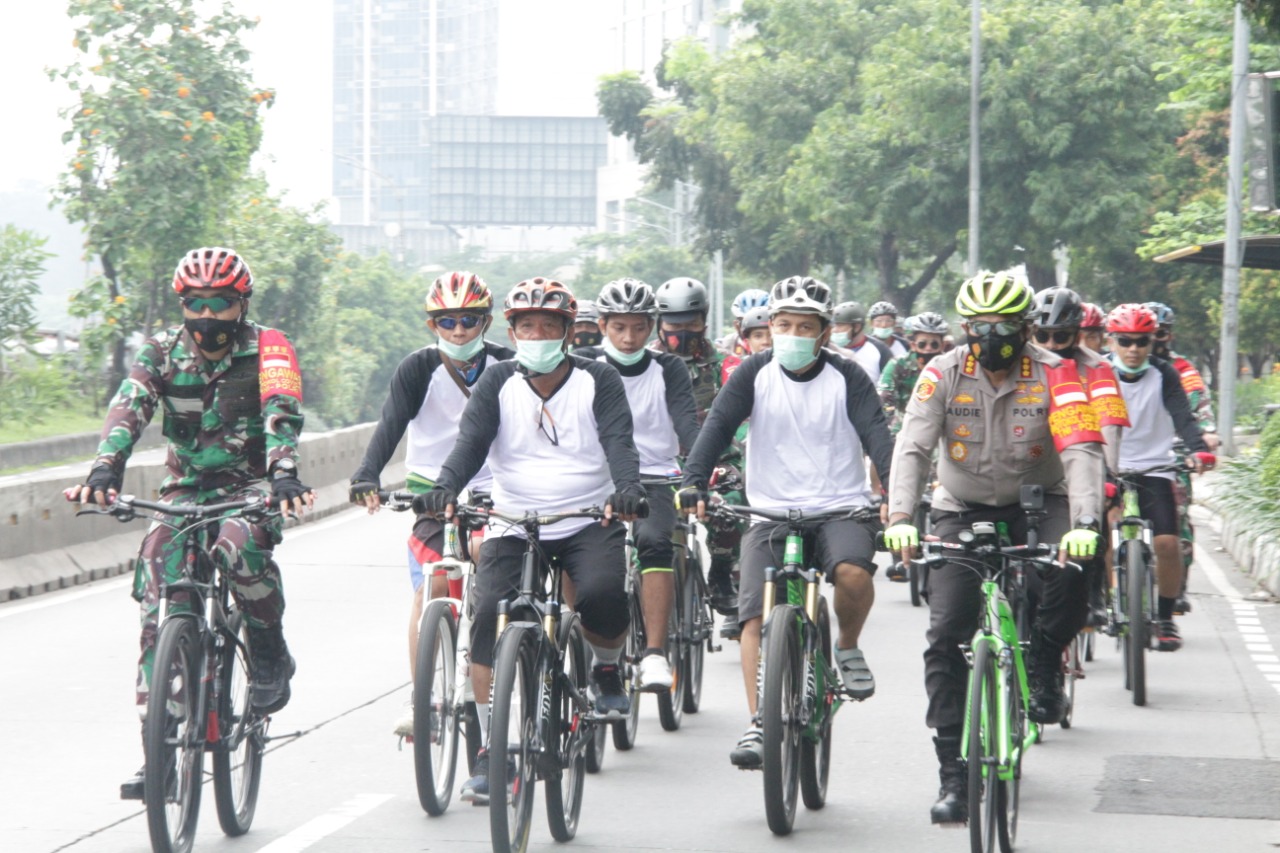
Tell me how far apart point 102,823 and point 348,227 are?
186661 millimetres

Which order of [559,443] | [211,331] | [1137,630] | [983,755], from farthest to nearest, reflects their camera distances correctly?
[1137,630] < [559,443] < [211,331] < [983,755]

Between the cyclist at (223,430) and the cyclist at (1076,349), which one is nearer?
the cyclist at (223,430)

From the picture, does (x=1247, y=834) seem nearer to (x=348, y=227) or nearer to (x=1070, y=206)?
(x=1070, y=206)

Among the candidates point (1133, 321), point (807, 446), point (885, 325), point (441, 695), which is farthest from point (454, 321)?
point (885, 325)

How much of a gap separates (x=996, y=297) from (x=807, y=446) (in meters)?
0.89

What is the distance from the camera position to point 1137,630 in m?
9.63

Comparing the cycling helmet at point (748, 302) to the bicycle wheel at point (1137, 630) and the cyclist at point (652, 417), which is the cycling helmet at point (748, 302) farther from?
the bicycle wheel at point (1137, 630)

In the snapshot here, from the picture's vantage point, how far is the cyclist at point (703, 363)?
9867mm

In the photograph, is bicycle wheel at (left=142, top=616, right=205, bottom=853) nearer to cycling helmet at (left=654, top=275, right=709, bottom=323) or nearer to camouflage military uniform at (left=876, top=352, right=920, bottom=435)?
cycling helmet at (left=654, top=275, right=709, bottom=323)

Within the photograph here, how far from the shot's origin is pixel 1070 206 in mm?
37656

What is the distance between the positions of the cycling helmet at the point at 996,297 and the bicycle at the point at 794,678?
825 mm

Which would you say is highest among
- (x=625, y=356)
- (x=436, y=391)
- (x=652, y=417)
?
(x=625, y=356)

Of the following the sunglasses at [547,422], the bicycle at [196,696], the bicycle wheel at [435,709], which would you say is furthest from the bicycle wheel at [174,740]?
the sunglasses at [547,422]

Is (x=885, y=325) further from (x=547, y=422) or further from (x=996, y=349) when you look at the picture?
(x=547, y=422)
